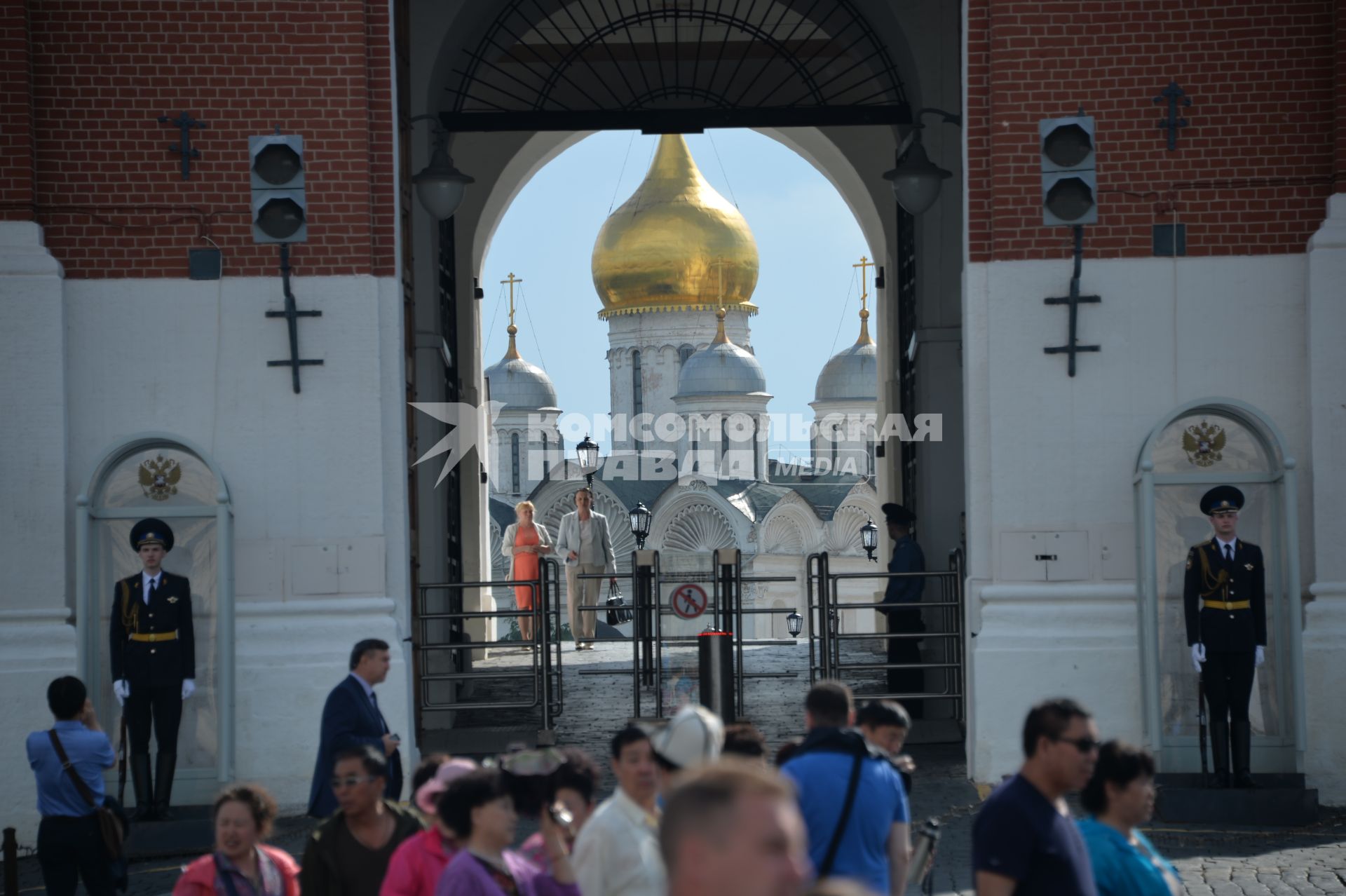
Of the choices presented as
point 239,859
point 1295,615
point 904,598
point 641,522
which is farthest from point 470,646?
point 641,522

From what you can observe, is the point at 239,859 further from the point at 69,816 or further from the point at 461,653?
the point at 461,653

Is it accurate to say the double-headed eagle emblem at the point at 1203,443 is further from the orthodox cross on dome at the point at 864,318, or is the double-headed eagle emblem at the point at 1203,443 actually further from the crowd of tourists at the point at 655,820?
the orthodox cross on dome at the point at 864,318

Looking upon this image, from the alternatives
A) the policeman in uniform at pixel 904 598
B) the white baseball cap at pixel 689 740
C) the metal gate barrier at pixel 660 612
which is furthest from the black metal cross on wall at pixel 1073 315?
the white baseball cap at pixel 689 740

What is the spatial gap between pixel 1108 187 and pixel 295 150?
487 cm

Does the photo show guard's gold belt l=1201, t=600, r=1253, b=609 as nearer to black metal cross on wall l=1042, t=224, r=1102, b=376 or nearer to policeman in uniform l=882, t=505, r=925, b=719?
black metal cross on wall l=1042, t=224, r=1102, b=376

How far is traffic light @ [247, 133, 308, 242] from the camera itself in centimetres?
1092

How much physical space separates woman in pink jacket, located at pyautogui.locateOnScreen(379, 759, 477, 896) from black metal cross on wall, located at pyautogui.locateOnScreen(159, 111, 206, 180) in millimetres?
6921

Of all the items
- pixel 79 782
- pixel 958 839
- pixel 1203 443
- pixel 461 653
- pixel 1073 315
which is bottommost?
pixel 958 839

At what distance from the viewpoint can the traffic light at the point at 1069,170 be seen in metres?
10.8

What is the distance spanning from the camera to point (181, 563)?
11453mm

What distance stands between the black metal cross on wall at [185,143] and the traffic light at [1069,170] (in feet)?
16.6

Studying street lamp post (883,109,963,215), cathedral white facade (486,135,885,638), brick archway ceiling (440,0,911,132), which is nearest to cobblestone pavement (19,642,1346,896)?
street lamp post (883,109,963,215)

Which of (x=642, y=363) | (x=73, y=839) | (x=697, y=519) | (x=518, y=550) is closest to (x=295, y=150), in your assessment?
(x=73, y=839)

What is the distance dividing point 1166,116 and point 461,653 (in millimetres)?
7888
